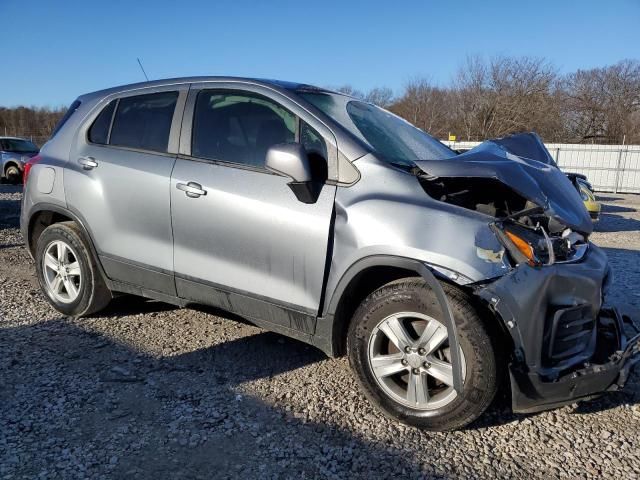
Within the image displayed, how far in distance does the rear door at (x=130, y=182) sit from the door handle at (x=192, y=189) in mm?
152

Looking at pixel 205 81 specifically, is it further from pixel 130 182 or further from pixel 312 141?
pixel 312 141

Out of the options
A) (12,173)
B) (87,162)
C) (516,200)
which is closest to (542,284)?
(516,200)

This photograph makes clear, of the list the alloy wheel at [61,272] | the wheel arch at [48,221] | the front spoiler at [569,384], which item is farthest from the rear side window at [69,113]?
the front spoiler at [569,384]

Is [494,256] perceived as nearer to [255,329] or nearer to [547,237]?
[547,237]

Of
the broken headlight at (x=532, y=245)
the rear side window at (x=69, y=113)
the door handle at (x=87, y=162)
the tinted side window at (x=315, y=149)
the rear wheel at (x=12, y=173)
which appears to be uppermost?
the rear side window at (x=69, y=113)

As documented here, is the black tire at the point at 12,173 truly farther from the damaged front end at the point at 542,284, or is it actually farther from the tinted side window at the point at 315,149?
the damaged front end at the point at 542,284

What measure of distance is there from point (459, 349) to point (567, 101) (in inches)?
1756

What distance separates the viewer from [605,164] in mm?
23453

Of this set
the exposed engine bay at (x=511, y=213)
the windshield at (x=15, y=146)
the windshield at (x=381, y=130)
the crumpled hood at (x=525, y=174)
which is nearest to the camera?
the exposed engine bay at (x=511, y=213)

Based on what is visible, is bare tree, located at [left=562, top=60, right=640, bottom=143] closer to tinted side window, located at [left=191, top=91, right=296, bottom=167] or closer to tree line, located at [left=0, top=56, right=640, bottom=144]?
tree line, located at [left=0, top=56, right=640, bottom=144]

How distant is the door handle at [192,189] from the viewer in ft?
11.2

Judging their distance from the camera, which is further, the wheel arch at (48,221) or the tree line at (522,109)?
the tree line at (522,109)

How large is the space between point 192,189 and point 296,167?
870mm

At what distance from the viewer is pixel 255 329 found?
13.6ft
